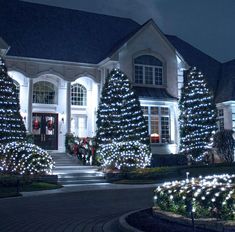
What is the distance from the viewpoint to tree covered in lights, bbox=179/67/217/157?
24875 mm

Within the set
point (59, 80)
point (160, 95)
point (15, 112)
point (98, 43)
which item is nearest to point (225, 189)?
point (15, 112)

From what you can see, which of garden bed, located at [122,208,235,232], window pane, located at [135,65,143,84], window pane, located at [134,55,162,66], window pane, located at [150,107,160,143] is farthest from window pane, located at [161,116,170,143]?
garden bed, located at [122,208,235,232]

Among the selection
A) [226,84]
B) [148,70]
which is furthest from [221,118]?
[148,70]

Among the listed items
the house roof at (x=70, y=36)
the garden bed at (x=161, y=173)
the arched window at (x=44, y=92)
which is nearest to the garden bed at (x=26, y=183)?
the garden bed at (x=161, y=173)

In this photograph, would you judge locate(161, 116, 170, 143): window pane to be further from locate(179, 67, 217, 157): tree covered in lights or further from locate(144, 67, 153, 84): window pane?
locate(144, 67, 153, 84): window pane

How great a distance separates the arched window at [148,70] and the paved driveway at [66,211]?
15.1 m

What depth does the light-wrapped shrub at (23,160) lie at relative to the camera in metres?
18.5

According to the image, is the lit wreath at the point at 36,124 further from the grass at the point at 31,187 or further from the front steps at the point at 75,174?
the grass at the point at 31,187

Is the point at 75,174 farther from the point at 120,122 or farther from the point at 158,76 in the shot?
the point at 158,76

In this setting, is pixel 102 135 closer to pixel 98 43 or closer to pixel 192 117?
pixel 192 117

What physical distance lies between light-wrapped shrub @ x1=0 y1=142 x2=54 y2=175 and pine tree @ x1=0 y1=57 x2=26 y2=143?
1514 mm

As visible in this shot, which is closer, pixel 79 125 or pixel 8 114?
pixel 8 114

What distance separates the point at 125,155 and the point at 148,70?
887 cm

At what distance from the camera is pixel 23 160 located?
18.6 meters
